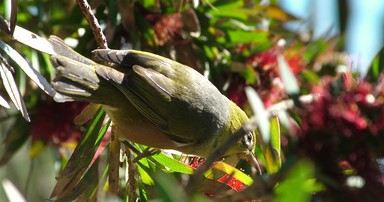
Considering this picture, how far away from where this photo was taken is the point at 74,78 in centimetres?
237

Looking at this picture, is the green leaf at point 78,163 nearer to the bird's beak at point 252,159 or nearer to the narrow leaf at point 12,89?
the narrow leaf at point 12,89

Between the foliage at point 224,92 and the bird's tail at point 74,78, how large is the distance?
2.6 inches

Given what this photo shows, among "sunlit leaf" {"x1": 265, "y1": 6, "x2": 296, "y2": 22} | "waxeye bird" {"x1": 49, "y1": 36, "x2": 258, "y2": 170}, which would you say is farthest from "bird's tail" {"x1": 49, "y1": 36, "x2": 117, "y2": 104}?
"sunlit leaf" {"x1": 265, "y1": 6, "x2": 296, "y2": 22}

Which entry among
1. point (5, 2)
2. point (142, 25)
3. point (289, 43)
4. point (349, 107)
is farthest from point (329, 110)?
point (289, 43)

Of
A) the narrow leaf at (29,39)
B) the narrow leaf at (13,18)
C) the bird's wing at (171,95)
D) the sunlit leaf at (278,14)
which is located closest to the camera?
the narrow leaf at (13,18)

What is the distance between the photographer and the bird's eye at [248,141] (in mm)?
2648

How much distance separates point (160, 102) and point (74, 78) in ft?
1.24

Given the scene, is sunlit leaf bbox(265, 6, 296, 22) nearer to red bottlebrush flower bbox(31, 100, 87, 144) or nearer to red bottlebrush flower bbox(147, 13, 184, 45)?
red bottlebrush flower bbox(147, 13, 184, 45)

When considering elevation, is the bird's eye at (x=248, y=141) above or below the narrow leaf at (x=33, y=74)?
below

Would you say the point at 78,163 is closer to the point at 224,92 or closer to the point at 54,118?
the point at 54,118

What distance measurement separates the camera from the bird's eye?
265 cm

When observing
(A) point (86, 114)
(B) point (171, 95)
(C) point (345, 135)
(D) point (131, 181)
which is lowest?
(D) point (131, 181)

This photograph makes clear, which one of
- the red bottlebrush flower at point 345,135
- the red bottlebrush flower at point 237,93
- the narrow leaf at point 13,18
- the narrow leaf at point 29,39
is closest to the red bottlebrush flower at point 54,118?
the red bottlebrush flower at point 237,93

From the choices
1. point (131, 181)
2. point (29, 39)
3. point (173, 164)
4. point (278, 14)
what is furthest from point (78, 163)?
point (278, 14)
